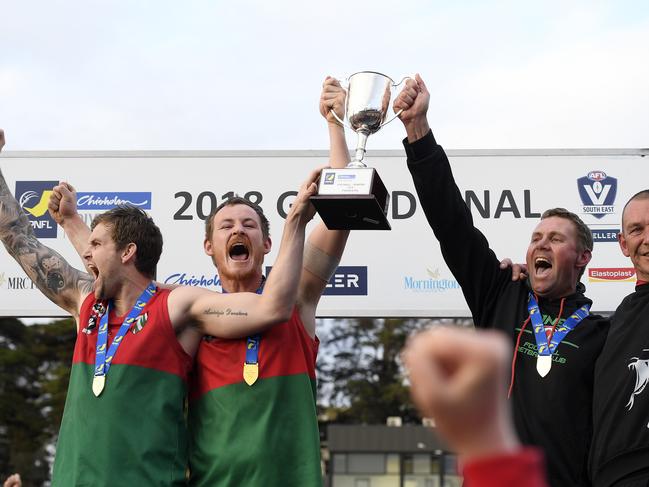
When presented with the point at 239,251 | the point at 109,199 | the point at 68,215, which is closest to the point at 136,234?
the point at 239,251

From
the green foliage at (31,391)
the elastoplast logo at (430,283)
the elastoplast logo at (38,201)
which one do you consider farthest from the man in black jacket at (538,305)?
the green foliage at (31,391)

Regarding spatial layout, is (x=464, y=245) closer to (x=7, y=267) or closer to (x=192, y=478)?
(x=192, y=478)

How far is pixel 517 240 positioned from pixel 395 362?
69.6 ft

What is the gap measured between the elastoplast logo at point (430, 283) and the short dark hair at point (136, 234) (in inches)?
79.2

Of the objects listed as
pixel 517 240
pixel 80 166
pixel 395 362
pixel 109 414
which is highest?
pixel 395 362

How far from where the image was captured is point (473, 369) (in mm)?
769

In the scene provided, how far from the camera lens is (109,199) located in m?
5.67

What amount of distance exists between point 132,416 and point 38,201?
2.59m

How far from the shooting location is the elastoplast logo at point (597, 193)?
556 cm

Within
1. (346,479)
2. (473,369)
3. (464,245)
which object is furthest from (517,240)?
(346,479)

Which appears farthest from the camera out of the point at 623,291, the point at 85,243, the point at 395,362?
the point at 395,362

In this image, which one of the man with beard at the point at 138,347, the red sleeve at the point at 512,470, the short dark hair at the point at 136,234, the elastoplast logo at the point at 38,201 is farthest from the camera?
the elastoplast logo at the point at 38,201

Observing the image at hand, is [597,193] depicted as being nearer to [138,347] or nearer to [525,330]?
[525,330]

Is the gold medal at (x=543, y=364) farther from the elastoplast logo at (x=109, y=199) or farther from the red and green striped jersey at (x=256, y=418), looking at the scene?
the elastoplast logo at (x=109, y=199)
